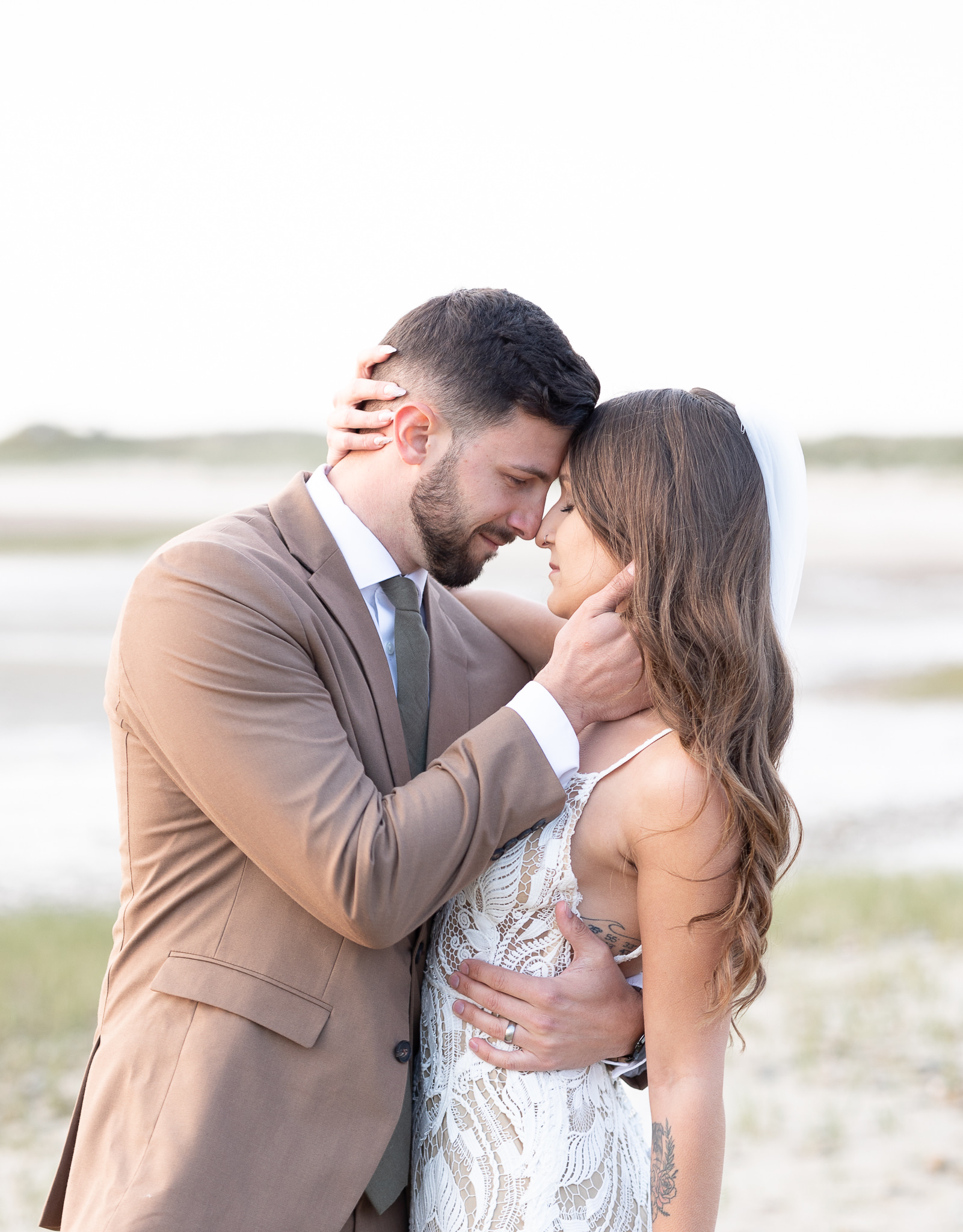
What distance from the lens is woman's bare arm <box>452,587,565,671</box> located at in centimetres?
273

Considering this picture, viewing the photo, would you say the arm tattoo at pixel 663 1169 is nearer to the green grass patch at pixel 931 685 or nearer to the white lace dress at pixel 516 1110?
the white lace dress at pixel 516 1110

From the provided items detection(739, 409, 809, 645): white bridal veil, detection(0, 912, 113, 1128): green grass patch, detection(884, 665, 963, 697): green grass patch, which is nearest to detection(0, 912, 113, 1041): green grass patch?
detection(0, 912, 113, 1128): green grass patch

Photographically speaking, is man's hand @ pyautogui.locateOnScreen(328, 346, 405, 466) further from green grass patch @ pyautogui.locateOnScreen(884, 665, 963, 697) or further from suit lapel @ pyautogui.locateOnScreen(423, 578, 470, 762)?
green grass patch @ pyautogui.locateOnScreen(884, 665, 963, 697)

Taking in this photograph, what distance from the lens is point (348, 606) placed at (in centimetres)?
217

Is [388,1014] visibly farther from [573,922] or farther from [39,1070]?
[39,1070]

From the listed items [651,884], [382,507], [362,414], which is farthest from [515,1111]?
[362,414]

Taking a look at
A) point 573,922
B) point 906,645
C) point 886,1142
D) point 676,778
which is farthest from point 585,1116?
point 906,645

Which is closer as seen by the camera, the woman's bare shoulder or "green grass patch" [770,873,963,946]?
the woman's bare shoulder

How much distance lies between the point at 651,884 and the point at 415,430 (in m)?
1.06

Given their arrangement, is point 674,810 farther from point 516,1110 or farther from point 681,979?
point 516,1110

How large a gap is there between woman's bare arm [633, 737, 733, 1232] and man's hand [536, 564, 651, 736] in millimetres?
157

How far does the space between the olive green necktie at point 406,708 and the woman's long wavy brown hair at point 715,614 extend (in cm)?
40

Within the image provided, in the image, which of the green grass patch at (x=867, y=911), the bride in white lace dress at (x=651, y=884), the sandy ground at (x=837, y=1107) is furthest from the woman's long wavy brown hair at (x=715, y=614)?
the green grass patch at (x=867, y=911)

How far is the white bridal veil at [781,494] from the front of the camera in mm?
2236
